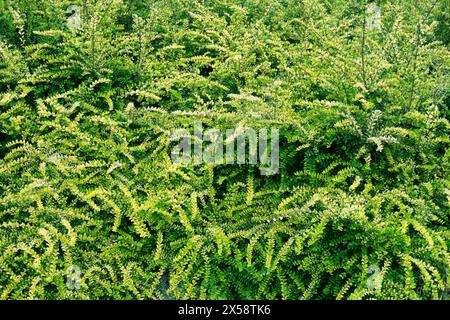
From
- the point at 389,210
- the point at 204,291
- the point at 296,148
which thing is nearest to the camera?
the point at 204,291

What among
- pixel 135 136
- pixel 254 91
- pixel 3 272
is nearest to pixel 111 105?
pixel 135 136

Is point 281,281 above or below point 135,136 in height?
below

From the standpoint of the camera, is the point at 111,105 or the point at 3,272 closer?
the point at 3,272

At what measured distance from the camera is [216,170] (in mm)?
3451

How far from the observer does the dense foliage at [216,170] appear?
113 inches

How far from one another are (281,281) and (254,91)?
1485mm

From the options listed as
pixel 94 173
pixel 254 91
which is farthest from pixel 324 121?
pixel 94 173

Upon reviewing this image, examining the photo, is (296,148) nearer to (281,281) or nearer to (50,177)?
(281,281)

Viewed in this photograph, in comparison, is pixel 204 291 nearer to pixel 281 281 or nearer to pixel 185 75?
pixel 281 281

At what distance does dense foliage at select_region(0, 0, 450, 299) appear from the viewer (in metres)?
2.87

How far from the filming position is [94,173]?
3.24 m
